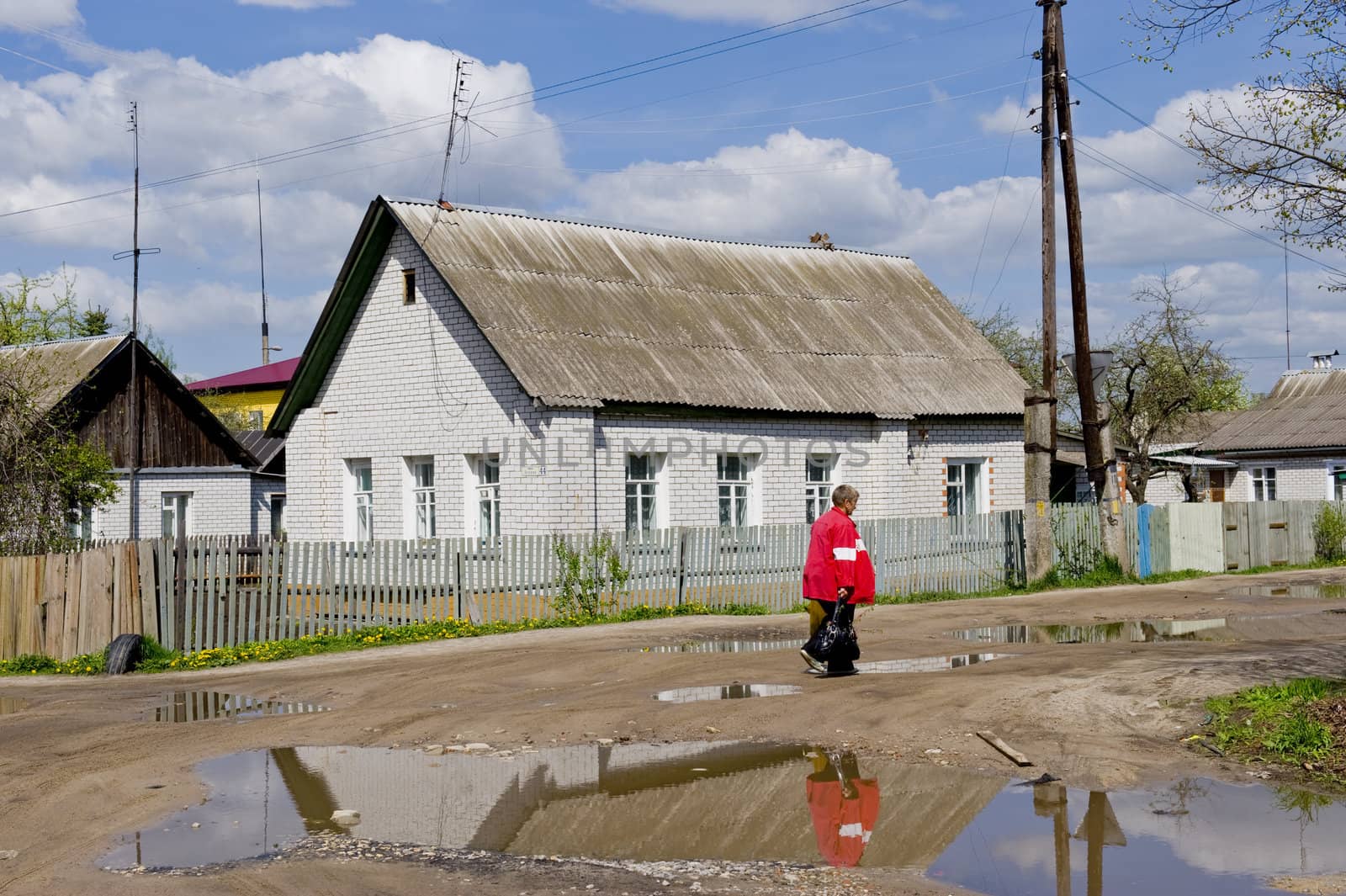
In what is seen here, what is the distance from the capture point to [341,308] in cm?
2397

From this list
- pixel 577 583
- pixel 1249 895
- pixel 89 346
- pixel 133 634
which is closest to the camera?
pixel 1249 895

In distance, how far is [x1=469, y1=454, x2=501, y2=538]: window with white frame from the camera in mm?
22094

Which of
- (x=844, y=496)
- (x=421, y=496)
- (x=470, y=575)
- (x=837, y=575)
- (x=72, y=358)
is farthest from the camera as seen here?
(x=72, y=358)

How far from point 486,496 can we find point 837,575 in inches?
451

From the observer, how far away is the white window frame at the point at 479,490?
22125mm

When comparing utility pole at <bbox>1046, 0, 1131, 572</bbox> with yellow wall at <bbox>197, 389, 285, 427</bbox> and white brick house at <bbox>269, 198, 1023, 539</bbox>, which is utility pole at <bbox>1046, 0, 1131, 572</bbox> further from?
yellow wall at <bbox>197, 389, 285, 427</bbox>

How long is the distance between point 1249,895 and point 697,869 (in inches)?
91.5

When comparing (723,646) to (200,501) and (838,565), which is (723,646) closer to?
(838,565)

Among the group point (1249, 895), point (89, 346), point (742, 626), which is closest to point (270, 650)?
point (742, 626)

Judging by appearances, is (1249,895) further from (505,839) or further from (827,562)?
(827,562)

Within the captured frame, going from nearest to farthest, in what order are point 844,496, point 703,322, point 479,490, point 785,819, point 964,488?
point 785,819 < point 844,496 < point 479,490 < point 703,322 < point 964,488

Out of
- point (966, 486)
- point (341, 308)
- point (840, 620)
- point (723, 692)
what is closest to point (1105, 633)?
point (840, 620)

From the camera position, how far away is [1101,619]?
17828 mm

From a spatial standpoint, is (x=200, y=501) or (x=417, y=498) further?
(x=200, y=501)
